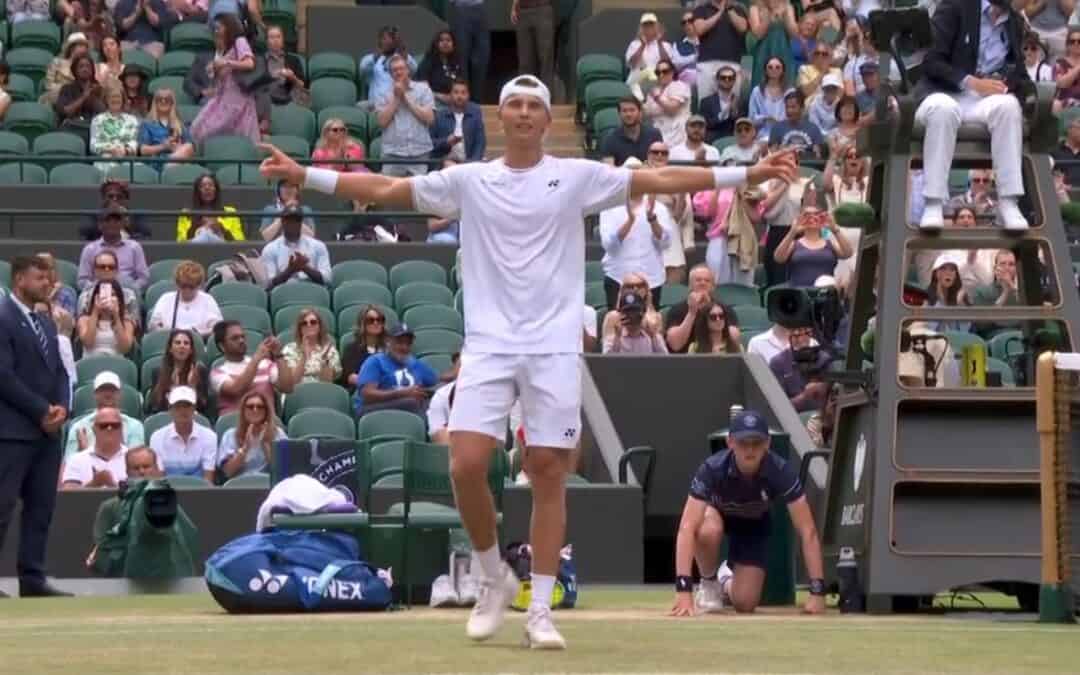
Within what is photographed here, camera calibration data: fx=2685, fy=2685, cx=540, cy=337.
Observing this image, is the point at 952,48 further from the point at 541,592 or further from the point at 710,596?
the point at 541,592

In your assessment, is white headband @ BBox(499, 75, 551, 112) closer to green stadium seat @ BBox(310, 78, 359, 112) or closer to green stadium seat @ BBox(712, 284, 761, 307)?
green stadium seat @ BBox(712, 284, 761, 307)

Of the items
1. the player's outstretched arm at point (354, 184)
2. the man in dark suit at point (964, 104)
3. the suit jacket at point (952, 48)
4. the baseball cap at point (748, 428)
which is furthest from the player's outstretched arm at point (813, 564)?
the player's outstretched arm at point (354, 184)

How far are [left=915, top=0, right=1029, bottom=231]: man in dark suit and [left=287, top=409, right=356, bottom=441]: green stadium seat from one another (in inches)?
226

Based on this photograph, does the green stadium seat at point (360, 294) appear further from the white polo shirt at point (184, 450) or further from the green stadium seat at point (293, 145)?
the green stadium seat at point (293, 145)

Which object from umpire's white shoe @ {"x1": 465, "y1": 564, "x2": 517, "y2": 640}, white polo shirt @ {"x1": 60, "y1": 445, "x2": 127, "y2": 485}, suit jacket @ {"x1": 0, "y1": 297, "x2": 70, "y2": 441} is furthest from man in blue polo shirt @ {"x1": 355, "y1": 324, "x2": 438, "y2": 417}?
umpire's white shoe @ {"x1": 465, "y1": 564, "x2": 517, "y2": 640}

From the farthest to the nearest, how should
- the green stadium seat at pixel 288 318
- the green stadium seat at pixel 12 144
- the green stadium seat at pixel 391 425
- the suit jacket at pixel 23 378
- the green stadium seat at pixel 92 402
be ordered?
the green stadium seat at pixel 12 144
the green stadium seat at pixel 288 318
the green stadium seat at pixel 391 425
the green stadium seat at pixel 92 402
the suit jacket at pixel 23 378

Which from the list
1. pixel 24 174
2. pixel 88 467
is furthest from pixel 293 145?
pixel 88 467

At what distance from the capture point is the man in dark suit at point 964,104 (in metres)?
13.6

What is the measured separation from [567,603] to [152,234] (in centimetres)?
980

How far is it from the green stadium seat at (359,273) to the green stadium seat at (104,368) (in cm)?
253

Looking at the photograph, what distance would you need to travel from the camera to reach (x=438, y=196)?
10352 millimetres

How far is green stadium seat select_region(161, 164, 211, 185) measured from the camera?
23312 mm

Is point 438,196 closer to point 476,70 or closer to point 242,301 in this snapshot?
point 242,301

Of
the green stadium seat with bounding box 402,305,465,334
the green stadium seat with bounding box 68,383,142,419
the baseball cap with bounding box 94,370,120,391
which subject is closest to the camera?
the baseball cap with bounding box 94,370,120,391
